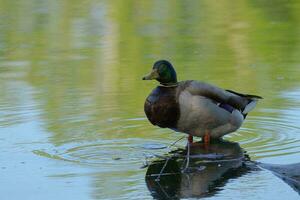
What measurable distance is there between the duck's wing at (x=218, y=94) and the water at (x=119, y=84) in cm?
30

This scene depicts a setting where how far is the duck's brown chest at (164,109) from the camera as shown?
7344 mm

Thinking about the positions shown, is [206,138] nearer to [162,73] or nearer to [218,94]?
[218,94]

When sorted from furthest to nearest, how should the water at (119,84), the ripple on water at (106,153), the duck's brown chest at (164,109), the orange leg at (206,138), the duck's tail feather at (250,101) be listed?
the duck's tail feather at (250,101) < the orange leg at (206,138) < the duck's brown chest at (164,109) < the ripple on water at (106,153) < the water at (119,84)

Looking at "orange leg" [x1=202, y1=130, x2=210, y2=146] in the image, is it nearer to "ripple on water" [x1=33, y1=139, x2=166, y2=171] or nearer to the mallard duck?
the mallard duck

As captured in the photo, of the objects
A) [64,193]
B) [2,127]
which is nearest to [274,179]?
[64,193]

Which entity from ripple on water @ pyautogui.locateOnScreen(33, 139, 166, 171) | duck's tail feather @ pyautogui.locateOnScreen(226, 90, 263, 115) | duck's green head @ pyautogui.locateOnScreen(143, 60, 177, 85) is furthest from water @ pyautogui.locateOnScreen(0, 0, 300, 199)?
duck's green head @ pyautogui.locateOnScreen(143, 60, 177, 85)

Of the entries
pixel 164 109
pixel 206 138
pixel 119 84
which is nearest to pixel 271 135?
pixel 206 138

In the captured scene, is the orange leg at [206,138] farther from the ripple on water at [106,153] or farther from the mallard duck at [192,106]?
the ripple on water at [106,153]

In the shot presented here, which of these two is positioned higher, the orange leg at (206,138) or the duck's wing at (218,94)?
the duck's wing at (218,94)

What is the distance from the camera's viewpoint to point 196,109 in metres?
7.48

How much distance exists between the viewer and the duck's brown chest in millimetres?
7344

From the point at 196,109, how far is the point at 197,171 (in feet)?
3.21

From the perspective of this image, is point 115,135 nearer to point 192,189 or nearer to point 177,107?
point 177,107

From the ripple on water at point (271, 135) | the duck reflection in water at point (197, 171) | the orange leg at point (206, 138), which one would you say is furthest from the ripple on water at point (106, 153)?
the ripple on water at point (271, 135)
